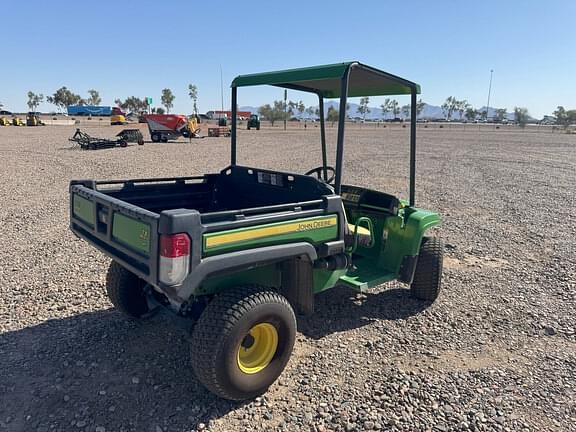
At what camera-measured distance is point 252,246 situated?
2.79 m

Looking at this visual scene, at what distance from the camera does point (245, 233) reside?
2.74m

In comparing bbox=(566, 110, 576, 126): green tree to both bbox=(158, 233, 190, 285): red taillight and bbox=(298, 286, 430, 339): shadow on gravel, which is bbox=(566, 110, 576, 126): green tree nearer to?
bbox=(298, 286, 430, 339): shadow on gravel

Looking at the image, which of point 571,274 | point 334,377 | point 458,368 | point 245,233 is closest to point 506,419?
point 458,368

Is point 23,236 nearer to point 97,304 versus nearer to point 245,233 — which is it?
point 97,304

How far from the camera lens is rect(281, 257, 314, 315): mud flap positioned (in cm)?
328

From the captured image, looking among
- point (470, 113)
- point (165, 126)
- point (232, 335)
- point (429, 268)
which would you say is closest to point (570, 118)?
point (470, 113)

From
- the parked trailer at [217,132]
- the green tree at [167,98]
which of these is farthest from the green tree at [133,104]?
the parked trailer at [217,132]

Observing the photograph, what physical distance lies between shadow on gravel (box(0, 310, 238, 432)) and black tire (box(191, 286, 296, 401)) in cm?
23

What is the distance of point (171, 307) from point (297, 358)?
3.71ft

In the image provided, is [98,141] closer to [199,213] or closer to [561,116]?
[199,213]

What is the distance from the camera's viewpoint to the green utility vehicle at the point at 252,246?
258 centimetres

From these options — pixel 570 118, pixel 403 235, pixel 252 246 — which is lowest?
pixel 403 235

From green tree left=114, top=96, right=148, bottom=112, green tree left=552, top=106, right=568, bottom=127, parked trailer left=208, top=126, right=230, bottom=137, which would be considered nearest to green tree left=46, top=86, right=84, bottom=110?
green tree left=114, top=96, right=148, bottom=112

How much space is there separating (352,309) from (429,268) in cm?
92
